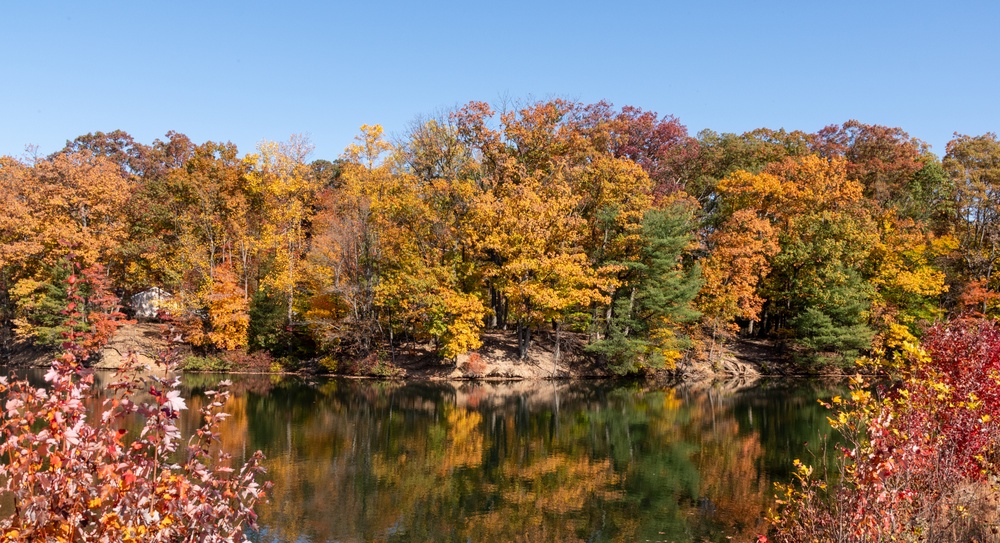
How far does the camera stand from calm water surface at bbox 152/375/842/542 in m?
14.2

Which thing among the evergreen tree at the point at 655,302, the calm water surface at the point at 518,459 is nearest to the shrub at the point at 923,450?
the calm water surface at the point at 518,459

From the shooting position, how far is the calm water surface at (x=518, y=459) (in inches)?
558

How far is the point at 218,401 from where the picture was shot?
5.00 m

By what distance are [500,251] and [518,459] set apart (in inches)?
781

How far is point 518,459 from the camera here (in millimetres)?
20125

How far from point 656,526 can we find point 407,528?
4.69 m

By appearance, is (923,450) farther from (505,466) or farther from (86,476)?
(505,466)

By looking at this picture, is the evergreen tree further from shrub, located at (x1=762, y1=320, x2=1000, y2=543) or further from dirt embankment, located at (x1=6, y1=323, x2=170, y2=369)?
shrub, located at (x1=762, y1=320, x2=1000, y2=543)

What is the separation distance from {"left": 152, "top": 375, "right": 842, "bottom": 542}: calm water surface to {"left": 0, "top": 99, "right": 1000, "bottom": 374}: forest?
22.0 ft

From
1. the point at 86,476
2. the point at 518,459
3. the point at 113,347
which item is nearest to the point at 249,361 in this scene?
the point at 113,347

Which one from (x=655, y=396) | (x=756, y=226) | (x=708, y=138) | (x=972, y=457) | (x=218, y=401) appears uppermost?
(x=708, y=138)

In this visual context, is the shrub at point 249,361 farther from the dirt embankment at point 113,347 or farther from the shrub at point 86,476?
→ the shrub at point 86,476

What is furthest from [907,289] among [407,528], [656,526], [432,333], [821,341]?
[407,528]

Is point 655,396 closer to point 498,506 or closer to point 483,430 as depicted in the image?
point 483,430
